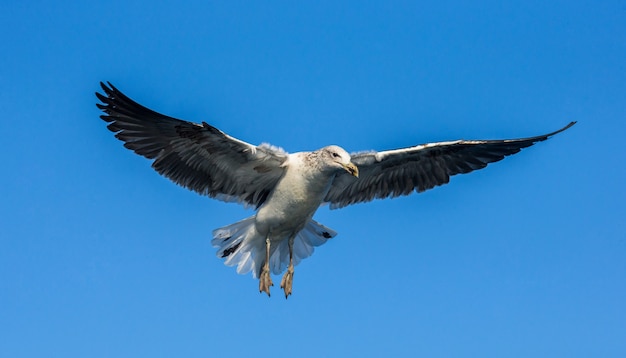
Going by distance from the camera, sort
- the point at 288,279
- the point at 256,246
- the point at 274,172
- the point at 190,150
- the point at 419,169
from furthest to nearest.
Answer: the point at 419,169, the point at 256,246, the point at 288,279, the point at 274,172, the point at 190,150

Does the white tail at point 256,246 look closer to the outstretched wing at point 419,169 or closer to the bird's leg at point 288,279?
the bird's leg at point 288,279

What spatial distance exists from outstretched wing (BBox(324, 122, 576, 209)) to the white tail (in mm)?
530

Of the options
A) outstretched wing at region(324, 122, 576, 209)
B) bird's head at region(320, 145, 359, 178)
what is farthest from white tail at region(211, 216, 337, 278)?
bird's head at region(320, 145, 359, 178)

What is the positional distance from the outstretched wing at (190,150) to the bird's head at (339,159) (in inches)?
29.6

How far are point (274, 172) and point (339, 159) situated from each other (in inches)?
45.5

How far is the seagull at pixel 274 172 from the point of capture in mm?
12023

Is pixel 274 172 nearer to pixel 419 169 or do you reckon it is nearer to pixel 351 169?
pixel 351 169

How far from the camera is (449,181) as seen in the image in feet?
44.3

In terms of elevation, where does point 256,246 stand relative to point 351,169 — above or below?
below

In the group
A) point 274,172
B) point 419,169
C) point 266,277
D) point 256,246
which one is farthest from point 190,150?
point 419,169

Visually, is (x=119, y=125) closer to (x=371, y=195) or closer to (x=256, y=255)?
(x=256, y=255)

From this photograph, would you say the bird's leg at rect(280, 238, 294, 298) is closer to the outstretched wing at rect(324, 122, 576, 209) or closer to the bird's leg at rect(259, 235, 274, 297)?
the bird's leg at rect(259, 235, 274, 297)

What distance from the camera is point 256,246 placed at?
1307 cm

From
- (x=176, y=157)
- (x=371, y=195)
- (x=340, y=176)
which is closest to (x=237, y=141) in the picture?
(x=176, y=157)
